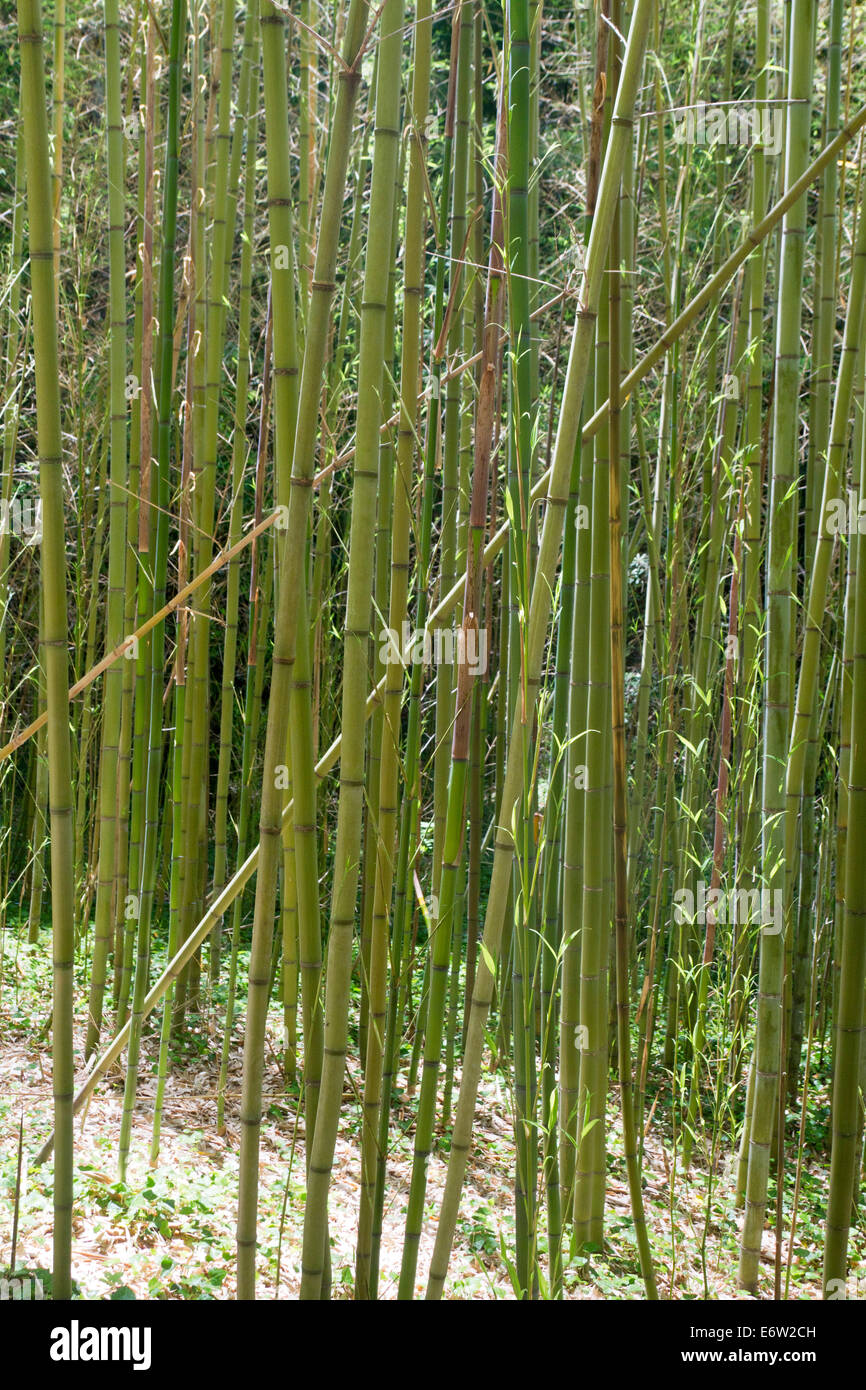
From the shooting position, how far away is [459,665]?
87 cm

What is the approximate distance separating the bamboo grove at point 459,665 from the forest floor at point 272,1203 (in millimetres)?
32

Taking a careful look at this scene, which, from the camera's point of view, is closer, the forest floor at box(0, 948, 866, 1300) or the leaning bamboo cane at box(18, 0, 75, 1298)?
the leaning bamboo cane at box(18, 0, 75, 1298)

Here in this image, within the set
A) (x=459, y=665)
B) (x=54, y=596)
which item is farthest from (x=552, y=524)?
(x=54, y=596)

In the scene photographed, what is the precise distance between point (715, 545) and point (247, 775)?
1104 mm

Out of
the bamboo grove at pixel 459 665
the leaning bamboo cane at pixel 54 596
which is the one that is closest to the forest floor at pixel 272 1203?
the bamboo grove at pixel 459 665

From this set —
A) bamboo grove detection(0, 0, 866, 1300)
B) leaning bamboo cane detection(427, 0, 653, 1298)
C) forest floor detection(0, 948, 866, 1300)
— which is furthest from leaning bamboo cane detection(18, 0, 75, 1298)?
forest floor detection(0, 948, 866, 1300)

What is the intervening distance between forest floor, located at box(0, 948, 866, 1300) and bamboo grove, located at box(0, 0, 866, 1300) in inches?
1.3

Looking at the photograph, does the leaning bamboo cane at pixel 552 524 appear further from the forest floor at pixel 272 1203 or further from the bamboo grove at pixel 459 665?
the forest floor at pixel 272 1203

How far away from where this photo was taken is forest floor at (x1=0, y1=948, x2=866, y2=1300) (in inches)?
56.5

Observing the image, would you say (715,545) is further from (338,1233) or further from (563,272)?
(563,272)

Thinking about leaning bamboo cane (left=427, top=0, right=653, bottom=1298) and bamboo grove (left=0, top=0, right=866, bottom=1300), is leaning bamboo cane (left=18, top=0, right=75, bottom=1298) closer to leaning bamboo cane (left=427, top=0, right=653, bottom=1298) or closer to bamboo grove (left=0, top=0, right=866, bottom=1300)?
bamboo grove (left=0, top=0, right=866, bottom=1300)

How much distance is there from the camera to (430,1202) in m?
1.74

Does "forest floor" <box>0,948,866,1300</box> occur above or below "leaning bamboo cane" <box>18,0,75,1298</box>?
below
